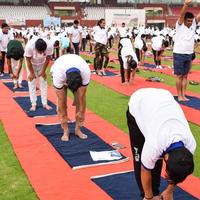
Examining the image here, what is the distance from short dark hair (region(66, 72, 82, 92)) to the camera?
15.8 ft

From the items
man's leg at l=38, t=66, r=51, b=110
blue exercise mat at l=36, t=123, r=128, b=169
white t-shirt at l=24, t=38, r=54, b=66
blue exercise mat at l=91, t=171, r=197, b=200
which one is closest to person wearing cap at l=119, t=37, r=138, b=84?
man's leg at l=38, t=66, r=51, b=110

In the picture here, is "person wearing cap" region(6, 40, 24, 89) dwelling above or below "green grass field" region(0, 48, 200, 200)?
above

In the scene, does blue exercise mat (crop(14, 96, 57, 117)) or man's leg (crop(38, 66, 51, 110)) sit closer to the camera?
blue exercise mat (crop(14, 96, 57, 117))

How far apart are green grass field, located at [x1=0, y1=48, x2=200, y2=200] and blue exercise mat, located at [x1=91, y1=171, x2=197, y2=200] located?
64 centimetres

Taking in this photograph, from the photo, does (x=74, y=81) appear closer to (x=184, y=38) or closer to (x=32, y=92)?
(x=32, y=92)

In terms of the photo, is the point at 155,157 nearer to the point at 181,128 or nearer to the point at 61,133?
the point at 181,128

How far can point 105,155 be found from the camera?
506 cm

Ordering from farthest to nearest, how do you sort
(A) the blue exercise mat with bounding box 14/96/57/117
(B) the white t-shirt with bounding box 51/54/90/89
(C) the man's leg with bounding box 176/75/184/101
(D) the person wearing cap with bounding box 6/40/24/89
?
(D) the person wearing cap with bounding box 6/40/24/89, (C) the man's leg with bounding box 176/75/184/101, (A) the blue exercise mat with bounding box 14/96/57/117, (B) the white t-shirt with bounding box 51/54/90/89

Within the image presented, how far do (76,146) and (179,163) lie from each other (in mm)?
3097

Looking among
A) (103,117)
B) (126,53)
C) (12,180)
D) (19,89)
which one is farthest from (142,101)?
(19,89)

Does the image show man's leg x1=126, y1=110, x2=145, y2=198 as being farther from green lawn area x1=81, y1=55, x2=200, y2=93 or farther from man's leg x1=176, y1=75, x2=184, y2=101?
green lawn area x1=81, y1=55, x2=200, y2=93

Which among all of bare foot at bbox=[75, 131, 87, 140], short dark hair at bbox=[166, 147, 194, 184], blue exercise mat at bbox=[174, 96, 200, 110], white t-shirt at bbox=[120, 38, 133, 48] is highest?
white t-shirt at bbox=[120, 38, 133, 48]

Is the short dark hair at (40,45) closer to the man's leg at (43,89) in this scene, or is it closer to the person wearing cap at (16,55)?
the man's leg at (43,89)

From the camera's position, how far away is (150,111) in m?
→ 2.90
